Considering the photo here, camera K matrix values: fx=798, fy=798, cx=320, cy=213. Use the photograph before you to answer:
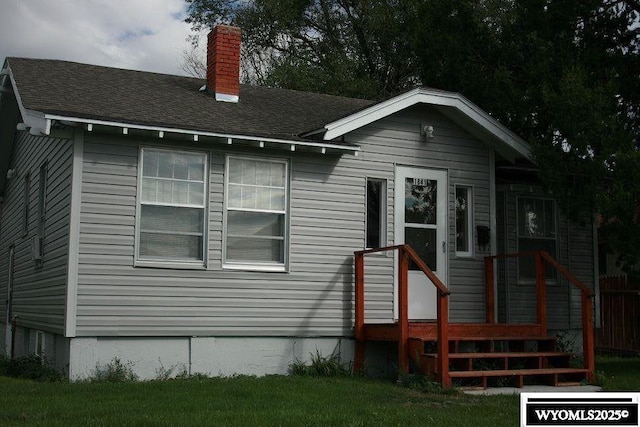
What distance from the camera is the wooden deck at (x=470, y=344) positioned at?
33.5 feet

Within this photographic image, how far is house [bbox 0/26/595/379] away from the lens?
1063cm

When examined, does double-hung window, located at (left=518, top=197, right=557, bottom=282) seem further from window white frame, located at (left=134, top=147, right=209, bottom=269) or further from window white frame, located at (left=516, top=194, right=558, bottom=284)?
window white frame, located at (left=134, top=147, right=209, bottom=269)

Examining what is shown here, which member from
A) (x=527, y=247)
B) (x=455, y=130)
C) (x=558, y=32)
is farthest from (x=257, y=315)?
(x=558, y=32)

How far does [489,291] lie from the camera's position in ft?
42.6

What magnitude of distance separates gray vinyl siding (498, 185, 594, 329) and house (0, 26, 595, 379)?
35mm

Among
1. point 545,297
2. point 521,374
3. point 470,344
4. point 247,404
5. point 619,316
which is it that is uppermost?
point 545,297

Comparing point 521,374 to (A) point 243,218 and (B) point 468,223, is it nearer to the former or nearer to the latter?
(B) point 468,223

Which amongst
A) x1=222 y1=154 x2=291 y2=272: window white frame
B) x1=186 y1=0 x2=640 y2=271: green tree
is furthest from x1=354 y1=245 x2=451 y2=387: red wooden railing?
x1=186 y1=0 x2=640 y2=271: green tree

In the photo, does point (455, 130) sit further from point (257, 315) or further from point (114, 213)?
point (114, 213)

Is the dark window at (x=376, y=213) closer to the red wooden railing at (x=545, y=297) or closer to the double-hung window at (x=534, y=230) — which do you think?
the red wooden railing at (x=545, y=297)

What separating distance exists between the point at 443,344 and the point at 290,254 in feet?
9.21

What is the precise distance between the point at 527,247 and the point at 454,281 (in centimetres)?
215

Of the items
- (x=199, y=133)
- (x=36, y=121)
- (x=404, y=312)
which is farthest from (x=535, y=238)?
(x=36, y=121)

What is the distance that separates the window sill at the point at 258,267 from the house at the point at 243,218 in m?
0.02
